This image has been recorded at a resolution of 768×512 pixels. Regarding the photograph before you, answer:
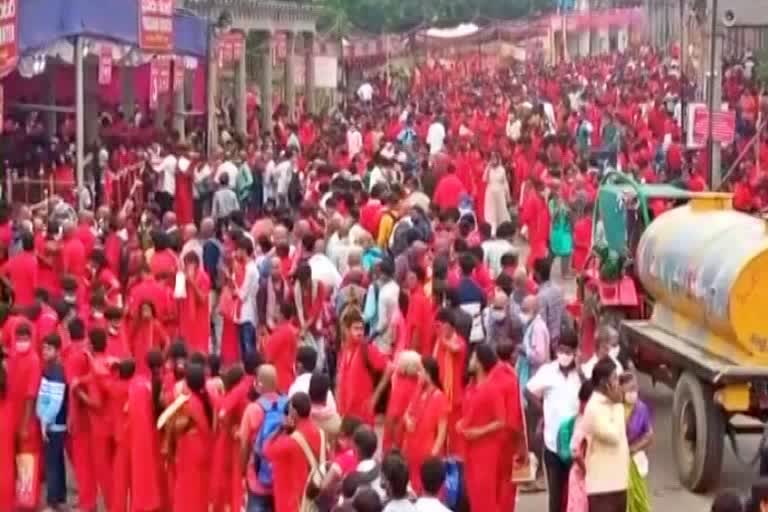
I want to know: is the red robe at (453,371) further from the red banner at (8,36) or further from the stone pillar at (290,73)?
the stone pillar at (290,73)

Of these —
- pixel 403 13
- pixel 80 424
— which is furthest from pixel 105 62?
pixel 403 13

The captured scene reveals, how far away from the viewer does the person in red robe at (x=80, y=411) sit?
43.7 feet

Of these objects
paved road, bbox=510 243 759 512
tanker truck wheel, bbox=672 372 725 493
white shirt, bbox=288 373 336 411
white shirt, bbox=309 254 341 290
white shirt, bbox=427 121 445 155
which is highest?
white shirt, bbox=427 121 445 155

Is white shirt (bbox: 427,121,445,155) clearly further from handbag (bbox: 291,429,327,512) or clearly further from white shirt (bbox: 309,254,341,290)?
handbag (bbox: 291,429,327,512)

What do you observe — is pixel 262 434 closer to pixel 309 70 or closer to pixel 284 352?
pixel 284 352

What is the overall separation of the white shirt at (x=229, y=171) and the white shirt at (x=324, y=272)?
9918 millimetres

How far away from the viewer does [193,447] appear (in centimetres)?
1238

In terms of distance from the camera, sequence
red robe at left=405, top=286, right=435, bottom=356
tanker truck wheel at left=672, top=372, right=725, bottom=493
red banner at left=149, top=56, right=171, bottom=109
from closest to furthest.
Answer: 1. tanker truck wheel at left=672, top=372, right=725, bottom=493
2. red robe at left=405, top=286, right=435, bottom=356
3. red banner at left=149, top=56, right=171, bottom=109

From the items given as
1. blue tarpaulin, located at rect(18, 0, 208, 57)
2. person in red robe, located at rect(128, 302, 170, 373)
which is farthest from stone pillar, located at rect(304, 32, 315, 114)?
person in red robe, located at rect(128, 302, 170, 373)

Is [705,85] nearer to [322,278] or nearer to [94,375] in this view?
→ [322,278]

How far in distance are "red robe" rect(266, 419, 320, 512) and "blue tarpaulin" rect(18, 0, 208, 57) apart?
465 inches

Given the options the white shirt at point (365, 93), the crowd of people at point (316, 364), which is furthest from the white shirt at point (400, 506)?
the white shirt at point (365, 93)

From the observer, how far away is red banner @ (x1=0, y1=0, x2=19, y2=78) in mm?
20422

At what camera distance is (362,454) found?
33.9 ft
